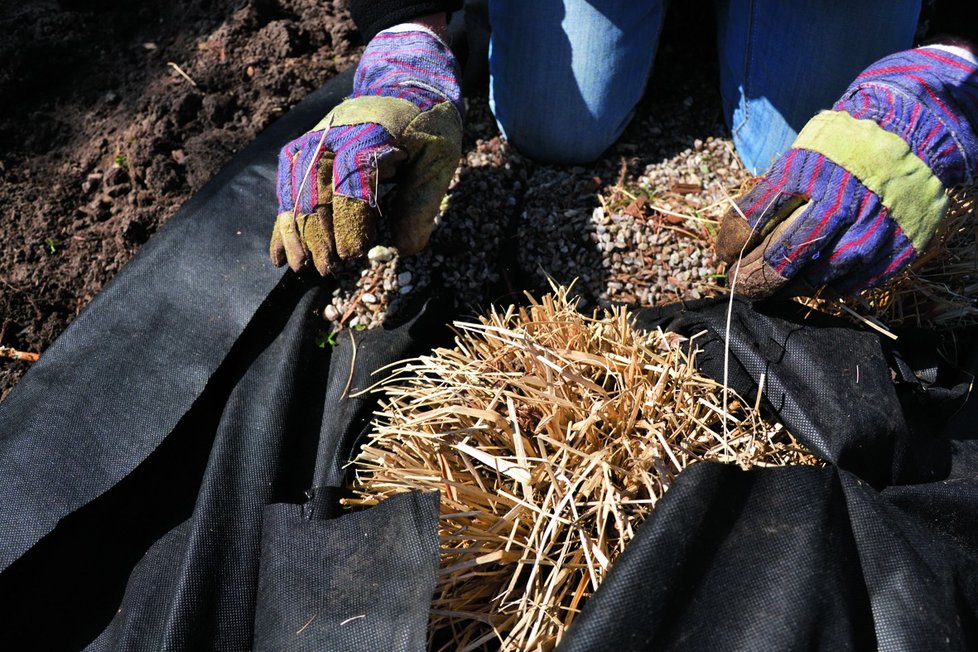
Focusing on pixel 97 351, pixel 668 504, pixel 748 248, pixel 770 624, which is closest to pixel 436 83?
pixel 748 248

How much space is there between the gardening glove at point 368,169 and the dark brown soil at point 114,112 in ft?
1.81

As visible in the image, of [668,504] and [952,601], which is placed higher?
[668,504]

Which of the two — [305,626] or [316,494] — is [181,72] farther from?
[305,626]

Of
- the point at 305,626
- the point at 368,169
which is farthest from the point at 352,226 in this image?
the point at 305,626

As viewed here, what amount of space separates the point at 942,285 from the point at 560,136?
94 cm

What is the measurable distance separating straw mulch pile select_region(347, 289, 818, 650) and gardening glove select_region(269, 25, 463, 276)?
273 millimetres

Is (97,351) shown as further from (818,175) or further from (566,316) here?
(818,175)

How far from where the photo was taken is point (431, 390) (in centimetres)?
130

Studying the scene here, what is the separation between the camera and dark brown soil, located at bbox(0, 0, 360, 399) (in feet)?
5.55

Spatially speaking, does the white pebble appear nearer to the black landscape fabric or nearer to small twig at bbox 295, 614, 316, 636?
the black landscape fabric

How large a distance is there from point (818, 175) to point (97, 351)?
4.73 feet

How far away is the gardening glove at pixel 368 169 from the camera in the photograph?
1.25 m

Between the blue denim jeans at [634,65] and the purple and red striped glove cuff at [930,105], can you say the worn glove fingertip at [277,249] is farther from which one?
the purple and red striped glove cuff at [930,105]

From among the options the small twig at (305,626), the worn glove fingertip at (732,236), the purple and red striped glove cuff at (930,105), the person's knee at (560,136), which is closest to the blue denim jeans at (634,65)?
the person's knee at (560,136)
